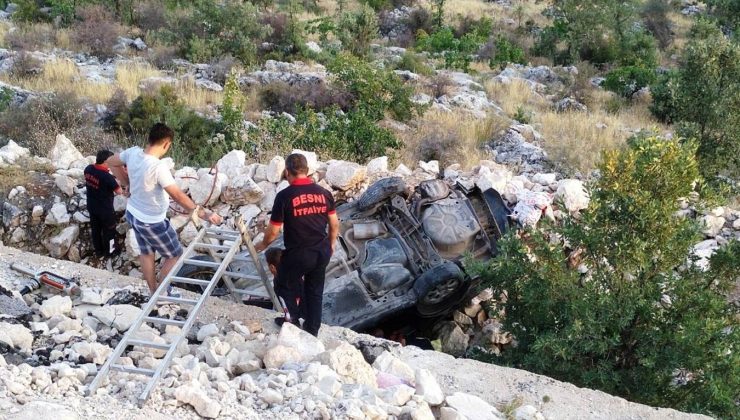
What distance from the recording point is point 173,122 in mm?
11781

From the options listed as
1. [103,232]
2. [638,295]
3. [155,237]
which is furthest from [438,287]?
[103,232]

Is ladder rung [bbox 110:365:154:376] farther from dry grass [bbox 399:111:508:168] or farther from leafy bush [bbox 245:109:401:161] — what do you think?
dry grass [bbox 399:111:508:168]

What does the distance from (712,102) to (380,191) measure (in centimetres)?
572

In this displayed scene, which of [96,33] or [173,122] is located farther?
[96,33]

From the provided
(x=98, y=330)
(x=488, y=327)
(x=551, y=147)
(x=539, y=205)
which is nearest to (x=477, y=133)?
(x=551, y=147)

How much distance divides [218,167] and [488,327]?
13.4ft

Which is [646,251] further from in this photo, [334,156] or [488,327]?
[334,156]

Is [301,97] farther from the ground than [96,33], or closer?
farther from the ground

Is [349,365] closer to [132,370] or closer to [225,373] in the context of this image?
[225,373]

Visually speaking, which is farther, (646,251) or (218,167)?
(218,167)

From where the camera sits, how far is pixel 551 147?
557 inches

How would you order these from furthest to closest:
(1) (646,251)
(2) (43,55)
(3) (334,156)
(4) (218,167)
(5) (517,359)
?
(2) (43,55)
(3) (334,156)
(4) (218,167)
(5) (517,359)
(1) (646,251)

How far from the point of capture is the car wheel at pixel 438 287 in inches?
283

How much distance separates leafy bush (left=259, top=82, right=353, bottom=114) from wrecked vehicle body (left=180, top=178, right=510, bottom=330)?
21.4ft
